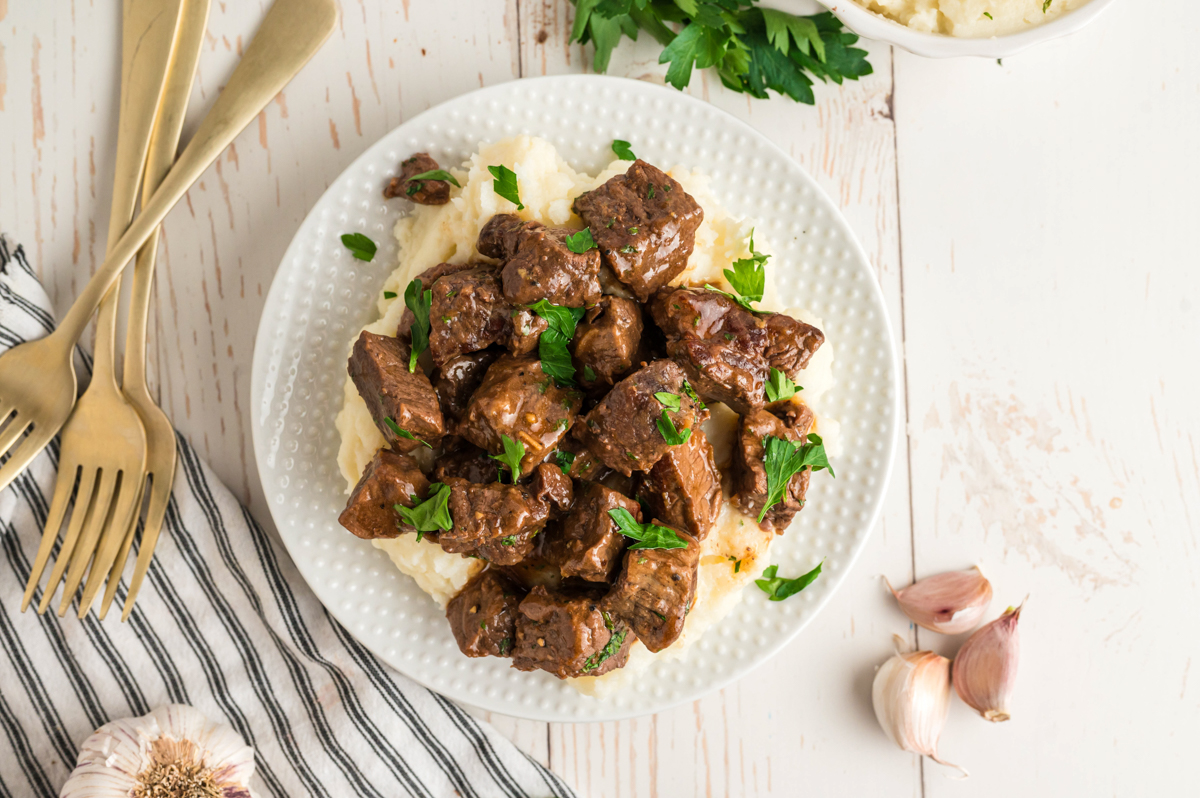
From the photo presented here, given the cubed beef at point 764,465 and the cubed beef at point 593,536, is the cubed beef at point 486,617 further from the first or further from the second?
the cubed beef at point 764,465

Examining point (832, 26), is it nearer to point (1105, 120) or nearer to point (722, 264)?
point (722, 264)

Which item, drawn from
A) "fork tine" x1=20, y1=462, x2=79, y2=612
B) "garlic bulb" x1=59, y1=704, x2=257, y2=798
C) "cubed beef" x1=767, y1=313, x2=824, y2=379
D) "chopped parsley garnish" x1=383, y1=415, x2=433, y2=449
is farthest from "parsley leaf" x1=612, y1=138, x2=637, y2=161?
"garlic bulb" x1=59, y1=704, x2=257, y2=798

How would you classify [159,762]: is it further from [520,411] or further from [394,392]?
[520,411]

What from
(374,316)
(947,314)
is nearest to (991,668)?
(947,314)

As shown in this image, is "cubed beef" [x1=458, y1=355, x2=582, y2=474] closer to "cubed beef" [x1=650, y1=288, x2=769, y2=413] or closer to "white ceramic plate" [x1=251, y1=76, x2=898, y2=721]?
"cubed beef" [x1=650, y1=288, x2=769, y2=413]

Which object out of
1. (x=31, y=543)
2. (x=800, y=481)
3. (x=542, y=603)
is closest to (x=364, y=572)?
(x=542, y=603)

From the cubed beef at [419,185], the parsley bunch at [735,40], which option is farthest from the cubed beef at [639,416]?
the parsley bunch at [735,40]

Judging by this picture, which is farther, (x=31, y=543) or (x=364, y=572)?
(x=31, y=543)
